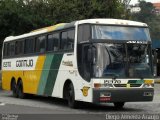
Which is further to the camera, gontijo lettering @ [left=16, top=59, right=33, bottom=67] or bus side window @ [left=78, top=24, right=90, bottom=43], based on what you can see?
gontijo lettering @ [left=16, top=59, right=33, bottom=67]

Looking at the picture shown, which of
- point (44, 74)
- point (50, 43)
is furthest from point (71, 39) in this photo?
point (44, 74)

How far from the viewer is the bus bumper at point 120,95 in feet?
56.0

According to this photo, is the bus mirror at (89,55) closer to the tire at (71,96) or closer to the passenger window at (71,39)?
the passenger window at (71,39)

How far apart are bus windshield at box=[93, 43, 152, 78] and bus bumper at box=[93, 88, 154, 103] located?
1.68 ft

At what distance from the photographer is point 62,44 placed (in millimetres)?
19812

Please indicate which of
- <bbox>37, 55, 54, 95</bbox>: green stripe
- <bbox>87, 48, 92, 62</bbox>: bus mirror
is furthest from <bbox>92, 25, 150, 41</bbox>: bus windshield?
<bbox>37, 55, 54, 95</bbox>: green stripe

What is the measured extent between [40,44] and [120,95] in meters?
6.44

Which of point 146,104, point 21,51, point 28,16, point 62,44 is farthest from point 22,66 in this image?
point 28,16

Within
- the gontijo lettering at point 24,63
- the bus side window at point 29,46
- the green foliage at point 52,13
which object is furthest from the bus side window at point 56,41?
the green foliage at point 52,13

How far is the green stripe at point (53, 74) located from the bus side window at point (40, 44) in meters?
1.36

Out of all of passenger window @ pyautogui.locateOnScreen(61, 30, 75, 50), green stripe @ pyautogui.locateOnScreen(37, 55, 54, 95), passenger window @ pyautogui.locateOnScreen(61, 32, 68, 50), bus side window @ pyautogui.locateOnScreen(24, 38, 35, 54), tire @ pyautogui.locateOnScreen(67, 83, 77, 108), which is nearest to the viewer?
tire @ pyautogui.locateOnScreen(67, 83, 77, 108)

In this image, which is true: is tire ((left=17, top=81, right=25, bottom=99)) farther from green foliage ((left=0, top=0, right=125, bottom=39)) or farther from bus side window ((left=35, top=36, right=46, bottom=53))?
green foliage ((left=0, top=0, right=125, bottom=39))

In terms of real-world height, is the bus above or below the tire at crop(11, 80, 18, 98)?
above

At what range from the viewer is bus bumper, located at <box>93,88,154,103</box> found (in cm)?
1706
